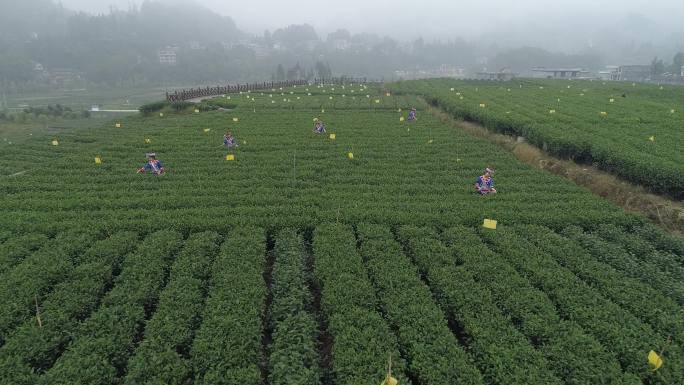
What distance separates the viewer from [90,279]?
392 inches

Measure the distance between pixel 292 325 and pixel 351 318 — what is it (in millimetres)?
1287

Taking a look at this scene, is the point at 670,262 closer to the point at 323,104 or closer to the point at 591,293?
the point at 591,293

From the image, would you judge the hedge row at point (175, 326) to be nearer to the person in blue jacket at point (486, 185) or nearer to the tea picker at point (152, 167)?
the tea picker at point (152, 167)

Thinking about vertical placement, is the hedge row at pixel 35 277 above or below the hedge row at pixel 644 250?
above

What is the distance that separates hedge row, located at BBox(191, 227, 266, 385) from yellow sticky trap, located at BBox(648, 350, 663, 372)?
7204 mm

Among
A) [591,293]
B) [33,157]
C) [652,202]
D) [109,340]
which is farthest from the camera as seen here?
[33,157]

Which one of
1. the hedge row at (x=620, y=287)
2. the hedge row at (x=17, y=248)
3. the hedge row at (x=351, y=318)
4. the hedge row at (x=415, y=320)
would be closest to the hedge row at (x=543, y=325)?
the hedge row at (x=415, y=320)

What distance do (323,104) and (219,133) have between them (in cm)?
1996

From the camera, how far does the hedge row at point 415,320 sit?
7382 mm

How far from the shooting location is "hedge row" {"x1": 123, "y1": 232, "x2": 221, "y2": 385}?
7301 mm

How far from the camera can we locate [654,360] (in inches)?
290

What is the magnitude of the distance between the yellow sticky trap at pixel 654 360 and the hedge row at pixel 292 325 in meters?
6.13

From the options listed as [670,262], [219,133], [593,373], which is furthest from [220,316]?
[219,133]

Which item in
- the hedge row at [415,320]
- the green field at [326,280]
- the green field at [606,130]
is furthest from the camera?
the green field at [606,130]
